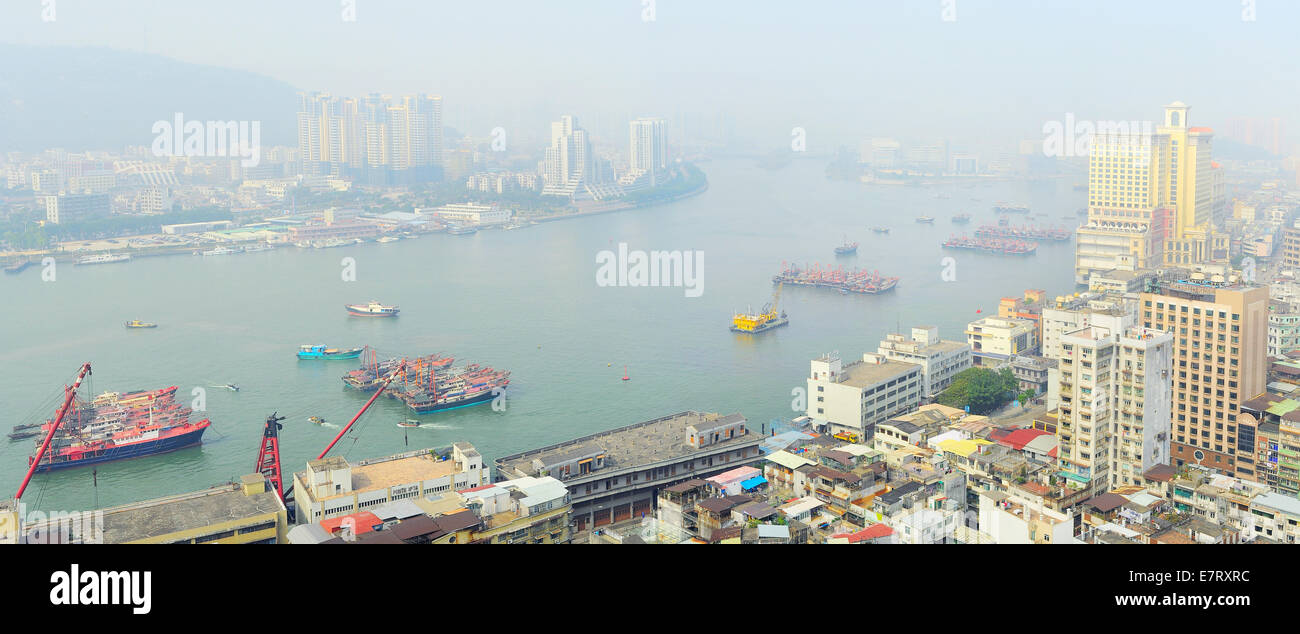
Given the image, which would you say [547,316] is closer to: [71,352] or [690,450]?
[71,352]

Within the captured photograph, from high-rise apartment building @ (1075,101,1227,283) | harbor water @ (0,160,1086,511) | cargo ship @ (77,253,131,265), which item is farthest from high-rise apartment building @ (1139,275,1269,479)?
cargo ship @ (77,253,131,265)

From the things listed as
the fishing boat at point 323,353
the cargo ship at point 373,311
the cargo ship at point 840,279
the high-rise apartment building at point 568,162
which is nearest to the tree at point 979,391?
the fishing boat at point 323,353

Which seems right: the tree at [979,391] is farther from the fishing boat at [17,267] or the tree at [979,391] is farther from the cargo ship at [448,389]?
the fishing boat at [17,267]

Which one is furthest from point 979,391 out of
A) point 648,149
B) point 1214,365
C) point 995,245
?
point 648,149

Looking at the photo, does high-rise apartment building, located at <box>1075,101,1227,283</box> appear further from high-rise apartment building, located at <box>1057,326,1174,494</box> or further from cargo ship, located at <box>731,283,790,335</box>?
high-rise apartment building, located at <box>1057,326,1174,494</box>

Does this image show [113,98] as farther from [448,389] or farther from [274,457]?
[274,457]

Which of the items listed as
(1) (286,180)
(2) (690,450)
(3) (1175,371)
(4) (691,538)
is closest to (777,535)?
(4) (691,538)
